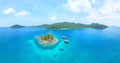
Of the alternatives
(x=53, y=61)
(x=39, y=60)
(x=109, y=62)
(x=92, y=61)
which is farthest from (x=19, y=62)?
(x=109, y=62)

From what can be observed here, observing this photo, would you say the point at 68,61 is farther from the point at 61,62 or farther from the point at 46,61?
the point at 46,61

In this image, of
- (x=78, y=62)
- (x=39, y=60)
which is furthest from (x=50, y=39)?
(x=78, y=62)

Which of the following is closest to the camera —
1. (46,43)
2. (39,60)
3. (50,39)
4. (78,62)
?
(78,62)

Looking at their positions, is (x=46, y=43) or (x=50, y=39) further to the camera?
(x=50, y=39)

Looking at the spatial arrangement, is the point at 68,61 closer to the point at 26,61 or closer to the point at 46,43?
the point at 26,61

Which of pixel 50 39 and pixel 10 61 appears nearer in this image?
pixel 10 61

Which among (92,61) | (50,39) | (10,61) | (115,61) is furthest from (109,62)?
(50,39)

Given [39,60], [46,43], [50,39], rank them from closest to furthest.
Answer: [39,60]
[46,43]
[50,39]

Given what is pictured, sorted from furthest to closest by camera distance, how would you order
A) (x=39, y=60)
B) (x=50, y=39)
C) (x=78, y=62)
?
(x=50, y=39) → (x=39, y=60) → (x=78, y=62)
